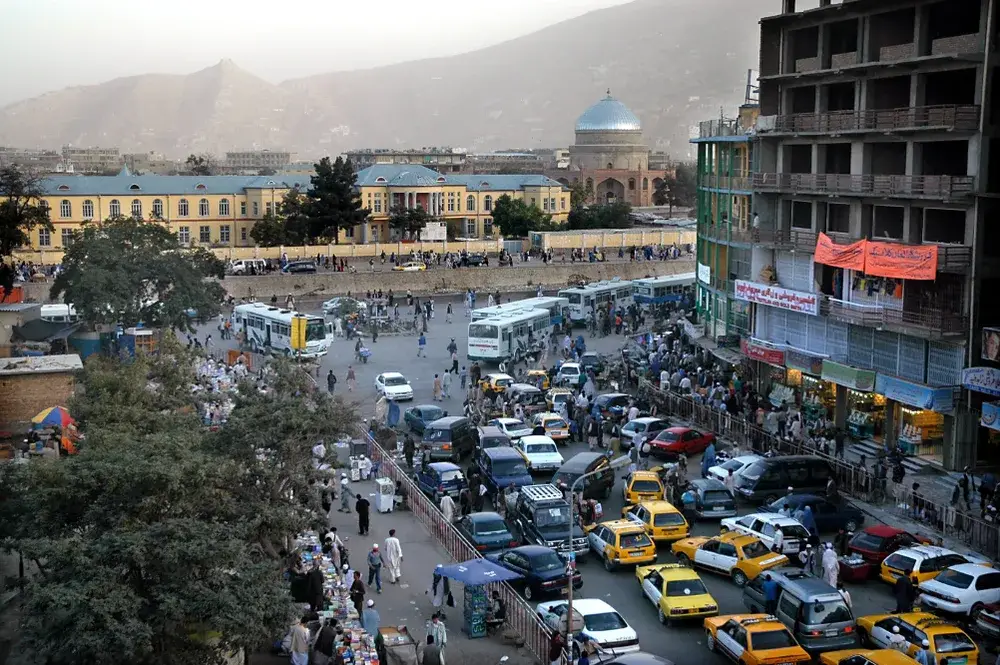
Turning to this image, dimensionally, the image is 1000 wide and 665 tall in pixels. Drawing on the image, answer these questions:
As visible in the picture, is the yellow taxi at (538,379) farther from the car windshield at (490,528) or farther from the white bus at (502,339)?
the car windshield at (490,528)

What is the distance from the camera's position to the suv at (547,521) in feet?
81.0

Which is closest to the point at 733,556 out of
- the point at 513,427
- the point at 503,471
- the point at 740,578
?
the point at 740,578

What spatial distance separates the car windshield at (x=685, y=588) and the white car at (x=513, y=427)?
41.8 feet

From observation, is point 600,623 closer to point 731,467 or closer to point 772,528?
point 772,528

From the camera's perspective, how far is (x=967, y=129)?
29.7m

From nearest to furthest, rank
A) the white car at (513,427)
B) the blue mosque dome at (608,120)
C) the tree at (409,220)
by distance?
the white car at (513,427) → the tree at (409,220) → the blue mosque dome at (608,120)

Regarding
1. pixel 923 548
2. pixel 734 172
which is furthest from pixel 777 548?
pixel 734 172

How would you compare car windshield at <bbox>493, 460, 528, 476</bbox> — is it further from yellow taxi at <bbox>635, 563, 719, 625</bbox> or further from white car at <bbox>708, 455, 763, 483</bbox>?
yellow taxi at <bbox>635, 563, 719, 625</bbox>

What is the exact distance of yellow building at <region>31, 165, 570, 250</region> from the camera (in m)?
81.7

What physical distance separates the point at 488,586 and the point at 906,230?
57.7 ft

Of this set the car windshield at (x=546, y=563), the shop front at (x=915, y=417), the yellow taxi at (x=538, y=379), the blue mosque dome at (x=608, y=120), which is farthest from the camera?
the blue mosque dome at (x=608, y=120)

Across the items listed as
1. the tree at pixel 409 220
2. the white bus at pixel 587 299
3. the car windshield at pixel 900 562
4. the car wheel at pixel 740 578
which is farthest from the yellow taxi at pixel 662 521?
the tree at pixel 409 220

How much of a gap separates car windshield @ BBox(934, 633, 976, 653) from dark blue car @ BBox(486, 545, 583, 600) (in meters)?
6.70

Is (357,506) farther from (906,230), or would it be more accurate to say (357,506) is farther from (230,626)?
(906,230)
